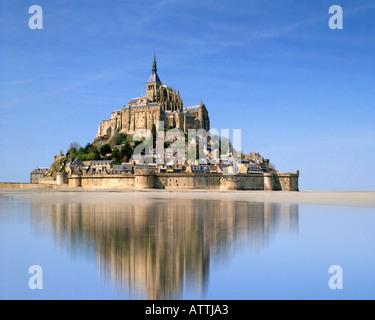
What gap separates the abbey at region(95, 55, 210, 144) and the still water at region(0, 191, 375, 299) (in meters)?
70.3

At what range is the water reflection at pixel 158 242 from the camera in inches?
308

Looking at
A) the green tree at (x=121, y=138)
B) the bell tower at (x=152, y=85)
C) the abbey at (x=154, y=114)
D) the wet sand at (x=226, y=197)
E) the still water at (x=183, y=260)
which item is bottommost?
A: the wet sand at (x=226, y=197)

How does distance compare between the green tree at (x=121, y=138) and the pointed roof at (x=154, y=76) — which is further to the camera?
the pointed roof at (x=154, y=76)

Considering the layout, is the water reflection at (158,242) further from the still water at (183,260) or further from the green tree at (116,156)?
the green tree at (116,156)

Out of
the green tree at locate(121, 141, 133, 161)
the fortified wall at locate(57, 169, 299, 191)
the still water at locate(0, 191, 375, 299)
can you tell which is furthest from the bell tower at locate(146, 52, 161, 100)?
the still water at locate(0, 191, 375, 299)

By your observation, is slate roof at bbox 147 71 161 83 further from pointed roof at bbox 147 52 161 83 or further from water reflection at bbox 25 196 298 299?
water reflection at bbox 25 196 298 299

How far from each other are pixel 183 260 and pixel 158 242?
2167 mm

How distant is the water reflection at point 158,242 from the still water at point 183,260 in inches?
Answer: 1.0

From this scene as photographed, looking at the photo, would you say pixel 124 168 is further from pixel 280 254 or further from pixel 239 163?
pixel 280 254

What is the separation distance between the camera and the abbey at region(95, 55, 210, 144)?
279 feet

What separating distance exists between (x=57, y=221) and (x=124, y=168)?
45.2m

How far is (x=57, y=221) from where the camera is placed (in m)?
16.3

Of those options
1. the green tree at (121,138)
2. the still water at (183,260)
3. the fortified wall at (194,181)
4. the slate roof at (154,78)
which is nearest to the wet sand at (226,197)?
the fortified wall at (194,181)
